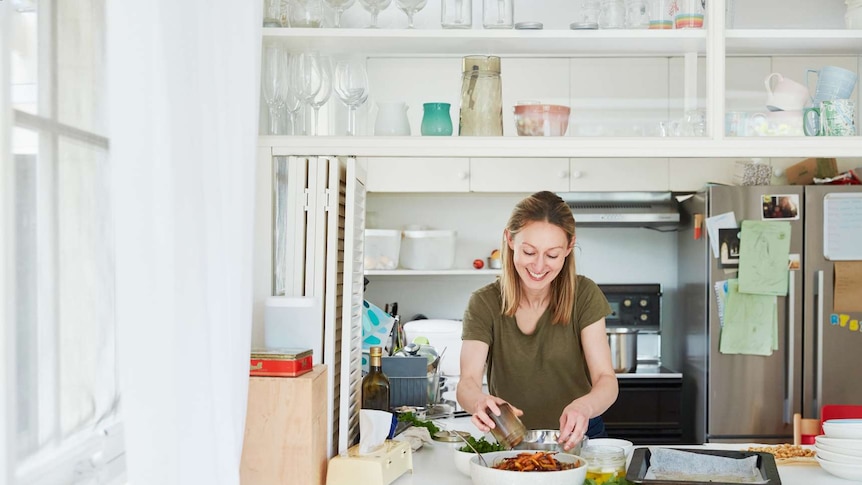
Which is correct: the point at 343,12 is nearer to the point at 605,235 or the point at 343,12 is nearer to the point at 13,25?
the point at 13,25

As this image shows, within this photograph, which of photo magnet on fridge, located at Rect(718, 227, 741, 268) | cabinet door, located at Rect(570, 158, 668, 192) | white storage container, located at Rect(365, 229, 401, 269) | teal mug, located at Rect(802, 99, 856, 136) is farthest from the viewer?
white storage container, located at Rect(365, 229, 401, 269)

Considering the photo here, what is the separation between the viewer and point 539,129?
2307 millimetres

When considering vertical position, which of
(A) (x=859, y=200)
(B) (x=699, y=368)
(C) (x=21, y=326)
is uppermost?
(A) (x=859, y=200)

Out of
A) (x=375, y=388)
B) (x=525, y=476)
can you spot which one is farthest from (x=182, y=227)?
(x=375, y=388)

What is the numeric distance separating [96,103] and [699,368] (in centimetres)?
351

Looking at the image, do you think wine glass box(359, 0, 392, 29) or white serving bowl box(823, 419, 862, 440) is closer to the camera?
white serving bowl box(823, 419, 862, 440)

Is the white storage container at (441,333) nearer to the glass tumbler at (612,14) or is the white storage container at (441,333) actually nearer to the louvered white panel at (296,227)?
the louvered white panel at (296,227)

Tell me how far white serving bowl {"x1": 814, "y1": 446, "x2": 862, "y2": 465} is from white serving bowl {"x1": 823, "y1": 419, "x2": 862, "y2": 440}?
50mm

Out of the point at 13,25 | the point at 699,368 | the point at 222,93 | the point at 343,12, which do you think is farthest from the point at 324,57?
the point at 699,368

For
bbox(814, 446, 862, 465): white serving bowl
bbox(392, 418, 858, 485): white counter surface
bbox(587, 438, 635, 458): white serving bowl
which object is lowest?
bbox(392, 418, 858, 485): white counter surface

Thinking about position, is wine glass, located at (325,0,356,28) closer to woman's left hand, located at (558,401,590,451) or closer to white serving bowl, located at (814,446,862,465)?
woman's left hand, located at (558,401,590,451)

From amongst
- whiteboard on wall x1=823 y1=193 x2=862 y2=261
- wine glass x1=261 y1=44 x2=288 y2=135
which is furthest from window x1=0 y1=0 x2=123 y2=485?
whiteboard on wall x1=823 y1=193 x2=862 y2=261

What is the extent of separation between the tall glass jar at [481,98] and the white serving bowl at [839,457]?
1090 mm

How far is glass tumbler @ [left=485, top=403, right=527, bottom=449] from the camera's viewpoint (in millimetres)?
2154
